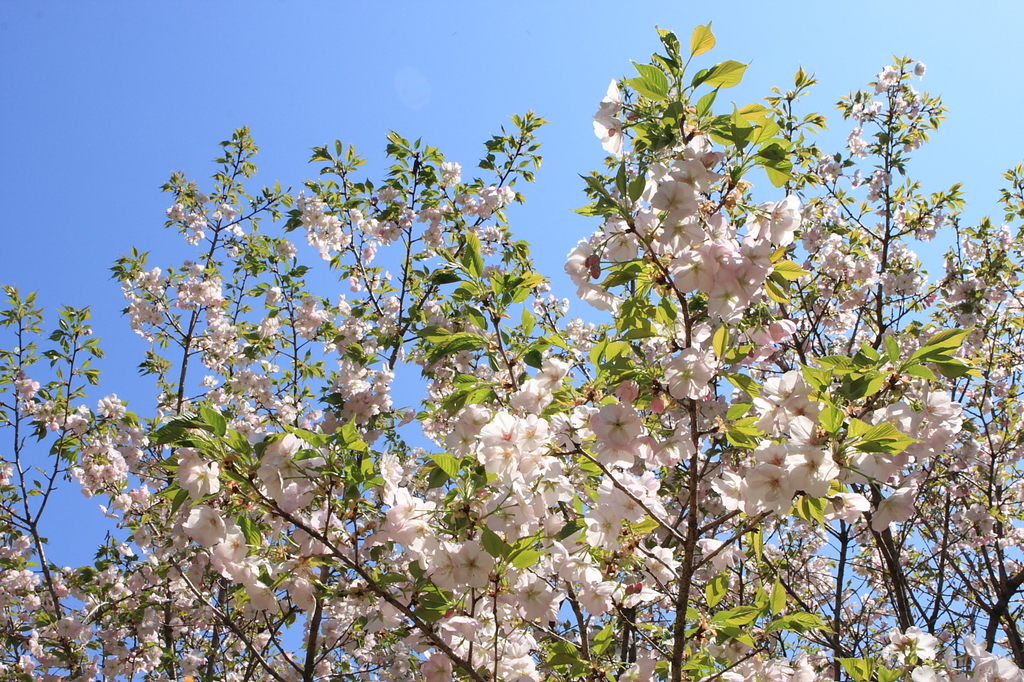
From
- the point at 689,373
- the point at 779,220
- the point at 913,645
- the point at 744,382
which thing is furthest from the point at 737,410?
the point at 913,645

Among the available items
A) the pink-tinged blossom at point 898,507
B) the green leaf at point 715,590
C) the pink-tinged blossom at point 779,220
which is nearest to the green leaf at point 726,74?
the pink-tinged blossom at point 779,220

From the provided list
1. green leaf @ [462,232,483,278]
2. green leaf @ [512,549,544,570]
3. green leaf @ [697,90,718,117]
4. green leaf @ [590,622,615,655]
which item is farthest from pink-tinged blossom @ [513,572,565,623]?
green leaf @ [697,90,718,117]

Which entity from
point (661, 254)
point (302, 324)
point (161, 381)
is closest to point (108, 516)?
point (161, 381)

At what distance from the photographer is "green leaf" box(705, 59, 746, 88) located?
1.78m

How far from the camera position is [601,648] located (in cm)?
212

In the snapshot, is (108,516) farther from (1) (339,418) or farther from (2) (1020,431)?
(2) (1020,431)

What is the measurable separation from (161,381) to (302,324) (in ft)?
6.47

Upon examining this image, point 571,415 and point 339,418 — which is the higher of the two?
point 339,418

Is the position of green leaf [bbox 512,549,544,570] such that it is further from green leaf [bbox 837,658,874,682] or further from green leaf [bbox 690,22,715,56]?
green leaf [bbox 690,22,715,56]

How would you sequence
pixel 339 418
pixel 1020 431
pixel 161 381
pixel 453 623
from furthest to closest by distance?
pixel 161 381 < pixel 1020 431 < pixel 339 418 < pixel 453 623

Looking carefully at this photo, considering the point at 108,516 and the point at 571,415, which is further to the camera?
the point at 108,516

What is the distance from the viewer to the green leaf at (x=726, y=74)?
1.78 m

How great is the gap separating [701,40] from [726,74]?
0.15 metres

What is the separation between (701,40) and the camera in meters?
1.87
